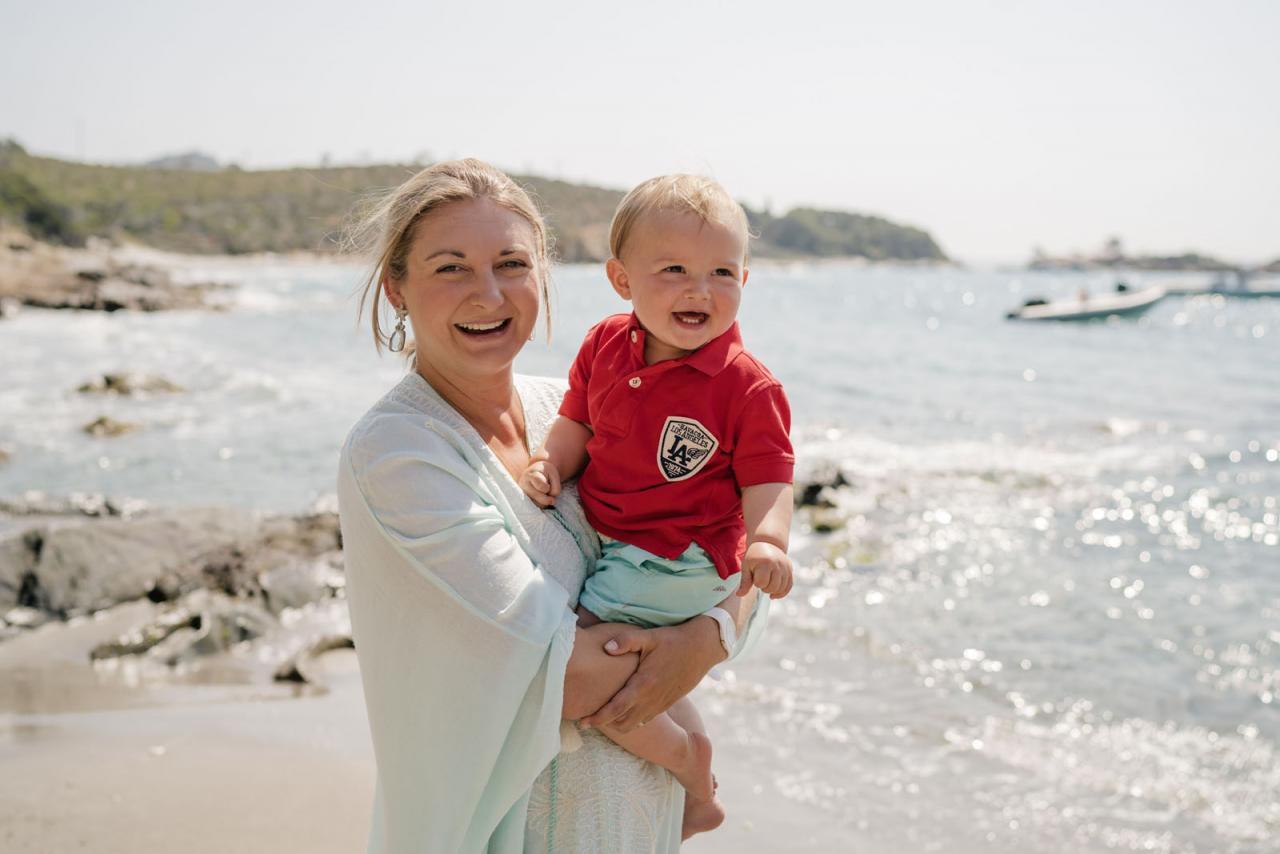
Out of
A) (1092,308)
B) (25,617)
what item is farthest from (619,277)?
(1092,308)

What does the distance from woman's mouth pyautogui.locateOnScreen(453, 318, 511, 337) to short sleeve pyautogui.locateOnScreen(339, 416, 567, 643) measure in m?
0.32

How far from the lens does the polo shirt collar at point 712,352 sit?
2416 mm

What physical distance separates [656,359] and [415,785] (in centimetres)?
108

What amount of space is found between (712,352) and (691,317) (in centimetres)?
10

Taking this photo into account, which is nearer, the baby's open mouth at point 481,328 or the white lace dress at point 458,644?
the white lace dress at point 458,644

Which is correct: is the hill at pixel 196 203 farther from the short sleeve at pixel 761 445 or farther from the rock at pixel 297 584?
the short sleeve at pixel 761 445

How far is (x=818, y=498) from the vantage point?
11570mm

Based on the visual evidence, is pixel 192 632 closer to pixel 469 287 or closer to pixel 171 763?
pixel 171 763

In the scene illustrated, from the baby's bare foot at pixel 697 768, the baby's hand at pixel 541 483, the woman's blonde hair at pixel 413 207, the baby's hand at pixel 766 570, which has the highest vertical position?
the woman's blonde hair at pixel 413 207

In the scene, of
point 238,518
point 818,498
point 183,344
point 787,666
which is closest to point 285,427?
point 238,518

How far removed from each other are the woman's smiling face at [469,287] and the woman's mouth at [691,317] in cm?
33

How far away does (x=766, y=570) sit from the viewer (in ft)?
7.25

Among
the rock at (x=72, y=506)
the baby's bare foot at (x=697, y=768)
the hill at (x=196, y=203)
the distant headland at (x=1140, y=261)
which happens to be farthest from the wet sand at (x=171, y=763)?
the distant headland at (x=1140, y=261)

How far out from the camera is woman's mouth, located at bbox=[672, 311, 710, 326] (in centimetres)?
245
